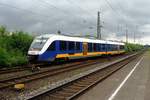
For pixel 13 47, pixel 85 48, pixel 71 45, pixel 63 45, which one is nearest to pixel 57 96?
pixel 63 45

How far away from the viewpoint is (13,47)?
95.1 ft

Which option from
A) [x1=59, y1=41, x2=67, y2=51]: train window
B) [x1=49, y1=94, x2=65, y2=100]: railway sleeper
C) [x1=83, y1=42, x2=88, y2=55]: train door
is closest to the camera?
[x1=49, y1=94, x2=65, y2=100]: railway sleeper

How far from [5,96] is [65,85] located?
11.2 ft

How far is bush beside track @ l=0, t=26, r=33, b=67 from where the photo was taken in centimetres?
2395

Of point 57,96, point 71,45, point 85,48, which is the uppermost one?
point 71,45

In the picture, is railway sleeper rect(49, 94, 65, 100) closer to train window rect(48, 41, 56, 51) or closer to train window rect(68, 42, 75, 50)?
train window rect(48, 41, 56, 51)

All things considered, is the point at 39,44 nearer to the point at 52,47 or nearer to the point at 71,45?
the point at 52,47

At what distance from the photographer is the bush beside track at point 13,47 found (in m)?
24.0

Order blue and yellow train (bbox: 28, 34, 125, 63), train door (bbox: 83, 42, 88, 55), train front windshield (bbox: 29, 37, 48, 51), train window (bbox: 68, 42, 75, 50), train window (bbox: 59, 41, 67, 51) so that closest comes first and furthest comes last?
blue and yellow train (bbox: 28, 34, 125, 63)
train front windshield (bbox: 29, 37, 48, 51)
train window (bbox: 59, 41, 67, 51)
train window (bbox: 68, 42, 75, 50)
train door (bbox: 83, 42, 88, 55)

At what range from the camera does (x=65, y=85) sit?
1362 cm

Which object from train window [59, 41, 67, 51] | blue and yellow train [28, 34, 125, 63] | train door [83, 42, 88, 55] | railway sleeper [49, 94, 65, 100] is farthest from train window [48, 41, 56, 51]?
railway sleeper [49, 94, 65, 100]

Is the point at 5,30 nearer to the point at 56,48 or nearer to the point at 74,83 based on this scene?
the point at 56,48

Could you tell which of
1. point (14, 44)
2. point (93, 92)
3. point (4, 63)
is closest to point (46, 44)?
point (4, 63)

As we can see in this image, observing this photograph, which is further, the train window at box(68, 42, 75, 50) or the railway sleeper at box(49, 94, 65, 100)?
the train window at box(68, 42, 75, 50)
